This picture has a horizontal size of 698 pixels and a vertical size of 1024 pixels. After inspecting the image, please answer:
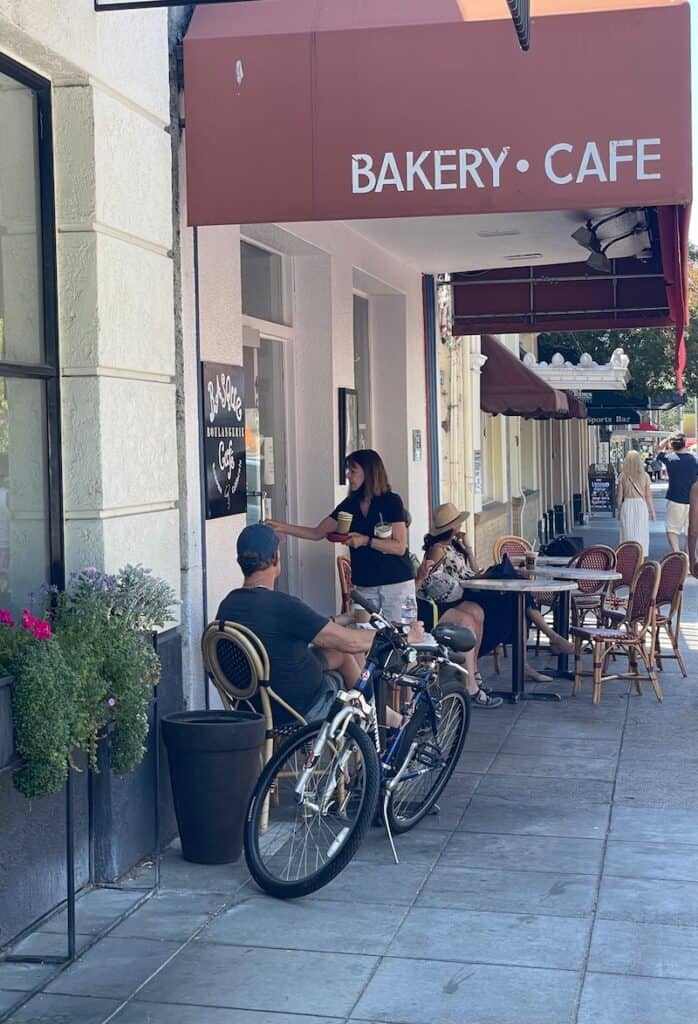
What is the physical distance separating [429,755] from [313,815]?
982 mm

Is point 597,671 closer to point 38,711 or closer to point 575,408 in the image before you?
point 38,711

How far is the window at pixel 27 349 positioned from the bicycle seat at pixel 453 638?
5.56 ft

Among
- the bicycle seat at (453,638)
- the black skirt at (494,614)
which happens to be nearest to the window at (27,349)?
the bicycle seat at (453,638)

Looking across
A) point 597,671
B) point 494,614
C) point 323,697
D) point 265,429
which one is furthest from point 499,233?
point 323,697

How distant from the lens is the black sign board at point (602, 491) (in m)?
34.4

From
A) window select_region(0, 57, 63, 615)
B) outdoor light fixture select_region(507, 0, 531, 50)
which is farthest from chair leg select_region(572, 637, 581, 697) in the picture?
outdoor light fixture select_region(507, 0, 531, 50)

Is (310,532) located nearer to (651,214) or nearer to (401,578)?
(401,578)

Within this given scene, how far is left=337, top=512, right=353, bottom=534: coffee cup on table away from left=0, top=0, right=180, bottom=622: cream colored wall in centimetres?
246

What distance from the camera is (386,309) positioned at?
471 inches

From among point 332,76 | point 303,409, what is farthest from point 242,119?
point 303,409

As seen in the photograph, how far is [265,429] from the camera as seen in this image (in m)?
9.02

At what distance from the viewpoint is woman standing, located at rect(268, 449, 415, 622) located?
8.20 meters

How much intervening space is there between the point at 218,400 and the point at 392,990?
3.33 metres

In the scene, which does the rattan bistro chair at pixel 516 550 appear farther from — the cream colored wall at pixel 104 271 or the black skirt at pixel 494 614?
the cream colored wall at pixel 104 271
